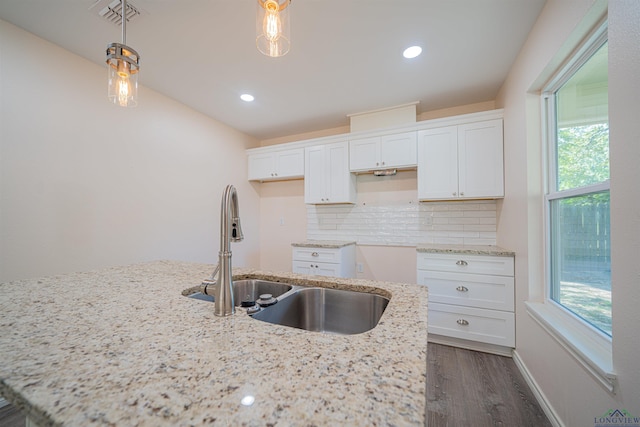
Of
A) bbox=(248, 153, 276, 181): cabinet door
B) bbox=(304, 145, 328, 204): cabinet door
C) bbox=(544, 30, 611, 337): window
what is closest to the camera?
bbox=(544, 30, 611, 337): window

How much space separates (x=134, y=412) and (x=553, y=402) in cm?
209

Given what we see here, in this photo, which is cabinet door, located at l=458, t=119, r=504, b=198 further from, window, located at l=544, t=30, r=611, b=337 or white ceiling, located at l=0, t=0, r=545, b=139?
window, located at l=544, t=30, r=611, b=337

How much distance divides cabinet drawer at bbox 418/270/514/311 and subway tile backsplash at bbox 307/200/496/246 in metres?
0.65

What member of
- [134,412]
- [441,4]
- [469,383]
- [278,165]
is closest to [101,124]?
[278,165]

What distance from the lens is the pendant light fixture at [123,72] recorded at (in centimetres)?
120

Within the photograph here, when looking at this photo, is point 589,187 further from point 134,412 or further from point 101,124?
point 101,124

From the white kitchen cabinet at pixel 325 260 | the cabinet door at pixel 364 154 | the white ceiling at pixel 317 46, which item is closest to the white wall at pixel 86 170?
the white ceiling at pixel 317 46

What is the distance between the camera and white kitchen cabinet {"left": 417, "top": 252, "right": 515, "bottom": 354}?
82.7 inches

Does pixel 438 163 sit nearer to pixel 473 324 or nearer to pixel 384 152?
pixel 384 152

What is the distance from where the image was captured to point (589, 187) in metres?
1.26

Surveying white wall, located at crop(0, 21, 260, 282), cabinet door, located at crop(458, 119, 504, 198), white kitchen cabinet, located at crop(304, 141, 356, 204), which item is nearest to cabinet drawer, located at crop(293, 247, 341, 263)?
white kitchen cabinet, located at crop(304, 141, 356, 204)

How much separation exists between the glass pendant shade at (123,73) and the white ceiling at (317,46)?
0.58 meters

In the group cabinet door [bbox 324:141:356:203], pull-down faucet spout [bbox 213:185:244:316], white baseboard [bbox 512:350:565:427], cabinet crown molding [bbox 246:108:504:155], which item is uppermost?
cabinet crown molding [bbox 246:108:504:155]
